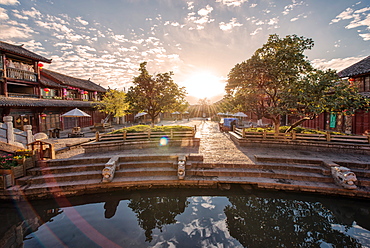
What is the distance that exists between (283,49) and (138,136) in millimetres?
11985

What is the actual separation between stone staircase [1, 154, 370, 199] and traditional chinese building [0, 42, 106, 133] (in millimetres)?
10826

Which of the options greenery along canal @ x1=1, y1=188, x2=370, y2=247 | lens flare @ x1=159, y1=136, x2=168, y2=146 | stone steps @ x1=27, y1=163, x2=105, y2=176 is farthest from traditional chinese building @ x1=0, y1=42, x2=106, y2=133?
greenery along canal @ x1=1, y1=188, x2=370, y2=247

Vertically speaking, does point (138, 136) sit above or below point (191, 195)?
above

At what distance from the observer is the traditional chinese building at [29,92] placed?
15.3 meters

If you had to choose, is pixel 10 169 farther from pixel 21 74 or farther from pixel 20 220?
pixel 21 74

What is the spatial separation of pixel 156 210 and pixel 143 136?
6.28 m

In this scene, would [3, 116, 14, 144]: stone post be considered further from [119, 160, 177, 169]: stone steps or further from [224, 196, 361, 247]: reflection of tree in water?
[224, 196, 361, 247]: reflection of tree in water

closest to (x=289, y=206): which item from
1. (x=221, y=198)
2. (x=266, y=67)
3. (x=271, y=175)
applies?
(x=271, y=175)

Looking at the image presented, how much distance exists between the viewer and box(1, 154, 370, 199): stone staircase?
683cm

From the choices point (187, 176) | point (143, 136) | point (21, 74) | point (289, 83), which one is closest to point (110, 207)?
point (187, 176)

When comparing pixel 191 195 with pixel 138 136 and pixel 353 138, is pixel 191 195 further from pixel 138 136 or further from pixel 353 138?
pixel 353 138

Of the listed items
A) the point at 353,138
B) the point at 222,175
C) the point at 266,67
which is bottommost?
the point at 222,175

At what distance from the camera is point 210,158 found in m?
9.08

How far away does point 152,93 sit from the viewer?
1542cm
